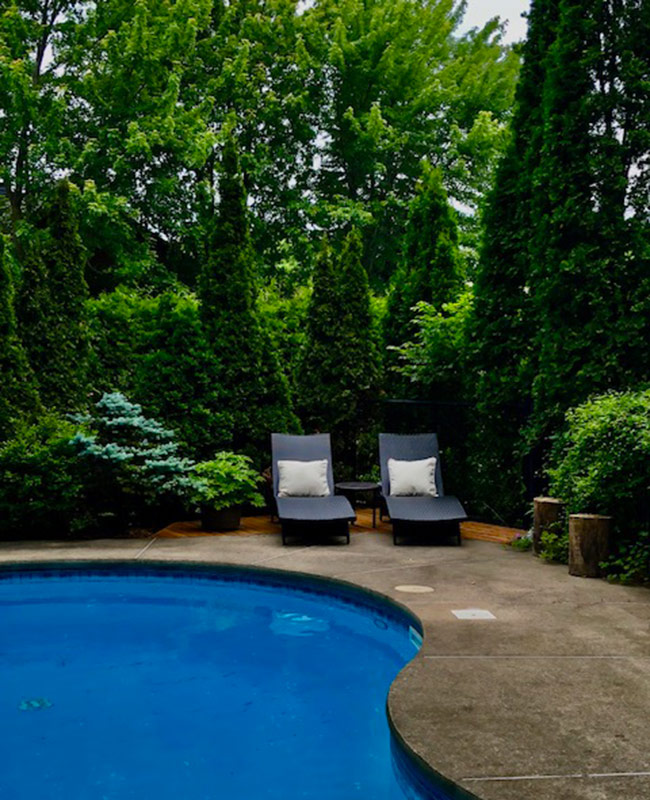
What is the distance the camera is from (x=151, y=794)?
3371 mm

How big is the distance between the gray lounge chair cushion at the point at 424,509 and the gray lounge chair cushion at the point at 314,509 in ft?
1.47

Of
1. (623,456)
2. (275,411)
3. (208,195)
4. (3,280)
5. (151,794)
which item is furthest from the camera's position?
(208,195)

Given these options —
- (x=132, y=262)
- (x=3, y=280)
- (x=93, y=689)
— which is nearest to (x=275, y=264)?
(x=132, y=262)

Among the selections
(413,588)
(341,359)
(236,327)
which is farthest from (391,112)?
(413,588)

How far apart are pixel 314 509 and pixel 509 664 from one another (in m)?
3.97

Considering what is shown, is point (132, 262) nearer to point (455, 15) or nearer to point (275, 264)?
point (275, 264)

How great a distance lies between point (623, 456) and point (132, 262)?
11714 mm

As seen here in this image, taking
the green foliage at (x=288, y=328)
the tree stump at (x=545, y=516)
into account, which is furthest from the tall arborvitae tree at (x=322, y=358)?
the tree stump at (x=545, y=516)

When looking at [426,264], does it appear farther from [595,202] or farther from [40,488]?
[40,488]

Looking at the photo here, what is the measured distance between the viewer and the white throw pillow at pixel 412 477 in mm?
8414

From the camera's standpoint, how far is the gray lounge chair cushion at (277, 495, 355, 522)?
7.68 meters

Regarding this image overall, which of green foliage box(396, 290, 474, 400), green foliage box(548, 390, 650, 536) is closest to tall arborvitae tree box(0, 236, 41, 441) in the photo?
green foliage box(396, 290, 474, 400)

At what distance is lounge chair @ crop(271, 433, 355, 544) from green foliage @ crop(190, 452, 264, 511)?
1.03 ft

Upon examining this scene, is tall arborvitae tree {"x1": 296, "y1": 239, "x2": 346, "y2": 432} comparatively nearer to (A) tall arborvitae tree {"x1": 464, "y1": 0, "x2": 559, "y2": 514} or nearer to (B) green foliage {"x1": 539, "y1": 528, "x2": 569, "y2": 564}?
(A) tall arborvitae tree {"x1": 464, "y1": 0, "x2": 559, "y2": 514}
